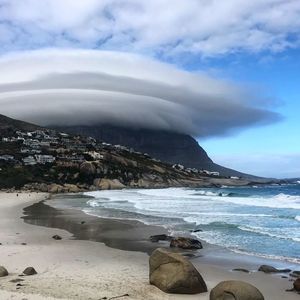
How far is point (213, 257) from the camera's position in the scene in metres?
19.2

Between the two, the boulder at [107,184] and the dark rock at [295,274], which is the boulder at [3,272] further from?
the boulder at [107,184]

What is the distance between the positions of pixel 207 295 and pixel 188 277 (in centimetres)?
66

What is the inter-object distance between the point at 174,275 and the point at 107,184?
5179 inches

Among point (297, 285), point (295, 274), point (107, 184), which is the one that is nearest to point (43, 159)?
point (107, 184)

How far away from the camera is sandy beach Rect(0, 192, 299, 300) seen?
12.4 metres

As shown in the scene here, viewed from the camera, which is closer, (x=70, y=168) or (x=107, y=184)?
(x=107, y=184)

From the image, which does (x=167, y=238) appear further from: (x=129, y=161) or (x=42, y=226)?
(x=129, y=161)

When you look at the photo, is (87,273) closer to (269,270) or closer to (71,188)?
(269,270)

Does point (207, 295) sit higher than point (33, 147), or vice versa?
point (33, 147)

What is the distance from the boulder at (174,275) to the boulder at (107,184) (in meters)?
127

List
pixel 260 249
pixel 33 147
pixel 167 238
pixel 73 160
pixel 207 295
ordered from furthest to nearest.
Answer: pixel 33 147, pixel 73 160, pixel 167 238, pixel 260 249, pixel 207 295

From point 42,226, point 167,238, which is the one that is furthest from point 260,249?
point 42,226

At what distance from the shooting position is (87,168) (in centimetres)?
14762

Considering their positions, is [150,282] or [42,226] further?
[42,226]
